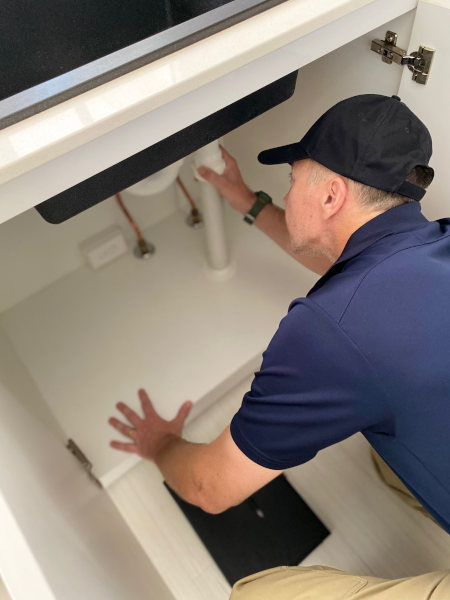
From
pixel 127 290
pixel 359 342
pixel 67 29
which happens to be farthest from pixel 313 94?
pixel 127 290

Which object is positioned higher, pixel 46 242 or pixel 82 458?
pixel 46 242

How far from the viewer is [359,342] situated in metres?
0.60

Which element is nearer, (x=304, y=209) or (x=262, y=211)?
(x=304, y=209)

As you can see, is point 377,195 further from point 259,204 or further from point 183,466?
point 183,466

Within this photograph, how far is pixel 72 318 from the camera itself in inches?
55.0

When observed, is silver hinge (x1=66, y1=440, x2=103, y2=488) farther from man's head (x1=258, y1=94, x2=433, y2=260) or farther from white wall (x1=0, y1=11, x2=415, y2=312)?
man's head (x1=258, y1=94, x2=433, y2=260)

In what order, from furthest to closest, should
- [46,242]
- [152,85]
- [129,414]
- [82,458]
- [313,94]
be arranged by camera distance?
[46,242], [129,414], [82,458], [313,94], [152,85]

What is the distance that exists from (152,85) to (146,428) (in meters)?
0.90

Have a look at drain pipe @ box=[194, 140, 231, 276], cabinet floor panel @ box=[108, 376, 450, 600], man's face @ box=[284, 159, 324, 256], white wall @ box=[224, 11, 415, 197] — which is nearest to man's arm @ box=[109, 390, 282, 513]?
cabinet floor panel @ box=[108, 376, 450, 600]

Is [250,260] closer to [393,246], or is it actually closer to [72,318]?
[72,318]

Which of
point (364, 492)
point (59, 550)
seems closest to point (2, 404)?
point (59, 550)

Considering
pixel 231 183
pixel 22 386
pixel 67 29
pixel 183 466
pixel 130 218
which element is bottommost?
pixel 183 466

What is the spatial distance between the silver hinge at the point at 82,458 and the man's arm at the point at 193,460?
8cm

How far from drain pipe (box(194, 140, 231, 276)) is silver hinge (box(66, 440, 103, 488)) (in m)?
0.67
